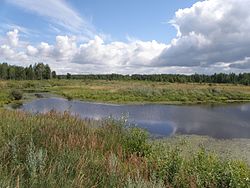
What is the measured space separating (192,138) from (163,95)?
124 feet

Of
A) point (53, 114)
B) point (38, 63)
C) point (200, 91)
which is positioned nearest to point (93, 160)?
point (53, 114)

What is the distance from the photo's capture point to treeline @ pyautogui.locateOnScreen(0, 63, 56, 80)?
129 meters

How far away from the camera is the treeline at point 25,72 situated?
129m

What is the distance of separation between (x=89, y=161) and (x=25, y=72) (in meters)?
137

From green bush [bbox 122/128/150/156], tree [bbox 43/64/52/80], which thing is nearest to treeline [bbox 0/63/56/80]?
tree [bbox 43/64/52/80]

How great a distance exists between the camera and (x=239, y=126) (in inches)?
1193

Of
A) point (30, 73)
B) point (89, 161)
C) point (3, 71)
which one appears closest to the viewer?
point (89, 161)

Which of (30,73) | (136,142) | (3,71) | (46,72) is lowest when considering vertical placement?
(136,142)

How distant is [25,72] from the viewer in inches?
5389

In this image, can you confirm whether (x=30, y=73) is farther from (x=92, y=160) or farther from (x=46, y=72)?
(x=92, y=160)

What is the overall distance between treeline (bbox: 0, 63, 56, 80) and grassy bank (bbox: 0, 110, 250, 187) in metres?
124

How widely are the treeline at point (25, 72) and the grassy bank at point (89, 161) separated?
12421 centimetres

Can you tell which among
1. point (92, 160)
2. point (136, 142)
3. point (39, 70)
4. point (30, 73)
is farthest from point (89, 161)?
point (39, 70)

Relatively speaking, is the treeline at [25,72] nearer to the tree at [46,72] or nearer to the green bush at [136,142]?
the tree at [46,72]
